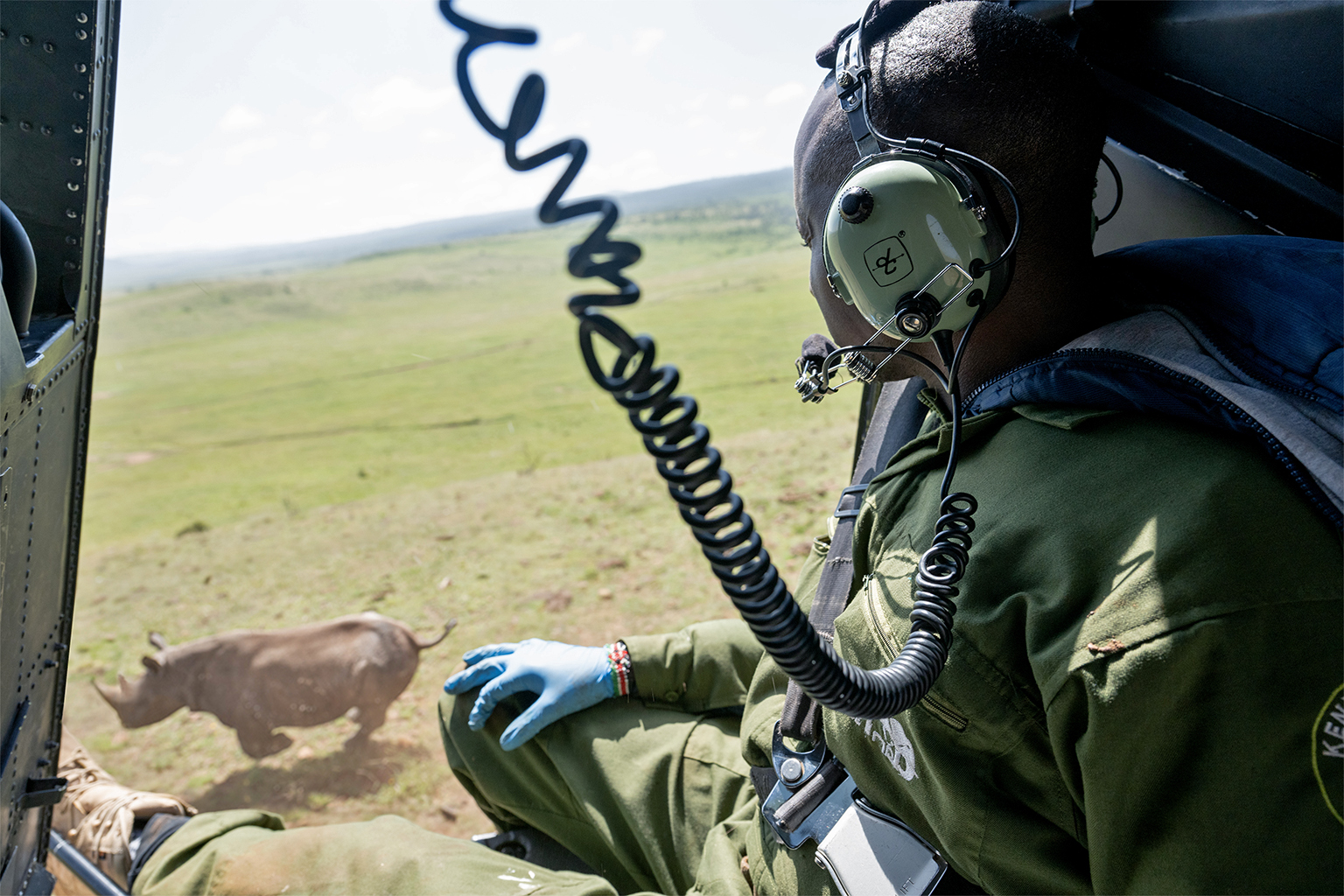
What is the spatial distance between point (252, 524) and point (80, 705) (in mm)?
1373

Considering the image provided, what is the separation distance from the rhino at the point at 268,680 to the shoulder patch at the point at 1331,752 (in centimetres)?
246

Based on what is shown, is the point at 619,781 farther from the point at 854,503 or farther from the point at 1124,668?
the point at 1124,668

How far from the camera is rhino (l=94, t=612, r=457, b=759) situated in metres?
2.58

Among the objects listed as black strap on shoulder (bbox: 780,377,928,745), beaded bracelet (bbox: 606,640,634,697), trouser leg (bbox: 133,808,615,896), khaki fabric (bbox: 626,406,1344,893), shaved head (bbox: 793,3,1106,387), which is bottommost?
trouser leg (bbox: 133,808,615,896)

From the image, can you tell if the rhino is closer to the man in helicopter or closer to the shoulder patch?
the man in helicopter

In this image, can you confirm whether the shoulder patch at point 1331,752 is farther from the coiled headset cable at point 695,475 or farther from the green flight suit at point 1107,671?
the coiled headset cable at point 695,475

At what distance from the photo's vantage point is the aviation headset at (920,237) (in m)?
0.97

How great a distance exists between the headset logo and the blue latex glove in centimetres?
108

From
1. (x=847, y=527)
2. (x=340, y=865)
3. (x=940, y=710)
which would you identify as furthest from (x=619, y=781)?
(x=940, y=710)

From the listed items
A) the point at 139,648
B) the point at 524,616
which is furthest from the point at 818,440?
the point at 139,648

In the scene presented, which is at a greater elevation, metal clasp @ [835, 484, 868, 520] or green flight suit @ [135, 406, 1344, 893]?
green flight suit @ [135, 406, 1344, 893]

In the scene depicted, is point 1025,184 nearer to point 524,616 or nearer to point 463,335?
point 524,616

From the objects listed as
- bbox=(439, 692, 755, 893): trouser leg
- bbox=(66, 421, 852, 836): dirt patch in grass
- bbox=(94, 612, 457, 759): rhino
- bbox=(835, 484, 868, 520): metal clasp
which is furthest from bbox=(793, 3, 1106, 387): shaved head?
bbox=(66, 421, 852, 836): dirt patch in grass

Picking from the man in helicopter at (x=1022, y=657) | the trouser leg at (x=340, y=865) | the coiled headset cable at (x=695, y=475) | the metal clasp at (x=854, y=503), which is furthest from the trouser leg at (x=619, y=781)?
the coiled headset cable at (x=695, y=475)
